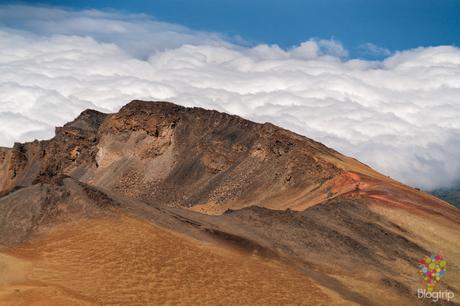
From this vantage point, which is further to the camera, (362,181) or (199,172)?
(199,172)

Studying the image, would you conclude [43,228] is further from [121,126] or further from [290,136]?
[121,126]

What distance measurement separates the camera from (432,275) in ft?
152

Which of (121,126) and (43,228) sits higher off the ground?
(121,126)

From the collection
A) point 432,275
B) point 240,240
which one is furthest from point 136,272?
point 432,275

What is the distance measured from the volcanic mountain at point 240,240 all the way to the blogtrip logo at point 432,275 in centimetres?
67

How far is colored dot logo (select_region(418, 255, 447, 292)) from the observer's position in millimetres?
44938

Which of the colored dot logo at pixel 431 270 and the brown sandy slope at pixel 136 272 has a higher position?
the colored dot logo at pixel 431 270

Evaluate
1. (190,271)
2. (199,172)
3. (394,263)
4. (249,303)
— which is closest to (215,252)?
(190,271)

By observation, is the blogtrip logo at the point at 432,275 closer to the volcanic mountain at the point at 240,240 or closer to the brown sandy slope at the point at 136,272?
the volcanic mountain at the point at 240,240

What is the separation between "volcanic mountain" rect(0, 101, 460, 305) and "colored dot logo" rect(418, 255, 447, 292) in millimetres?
711

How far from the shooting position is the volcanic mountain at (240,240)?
29.9 m

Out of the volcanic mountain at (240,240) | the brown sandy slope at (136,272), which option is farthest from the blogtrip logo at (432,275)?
the brown sandy slope at (136,272)

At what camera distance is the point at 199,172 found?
97.9 meters

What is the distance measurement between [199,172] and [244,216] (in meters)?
49.0
